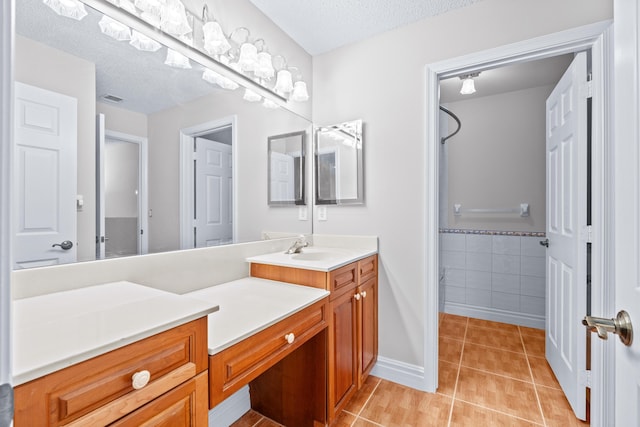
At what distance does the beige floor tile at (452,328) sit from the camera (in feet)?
8.87

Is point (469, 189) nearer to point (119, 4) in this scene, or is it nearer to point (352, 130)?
point (352, 130)

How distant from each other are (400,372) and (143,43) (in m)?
2.31

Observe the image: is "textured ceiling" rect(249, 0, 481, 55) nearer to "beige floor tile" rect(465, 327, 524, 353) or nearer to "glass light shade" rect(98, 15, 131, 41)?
"glass light shade" rect(98, 15, 131, 41)

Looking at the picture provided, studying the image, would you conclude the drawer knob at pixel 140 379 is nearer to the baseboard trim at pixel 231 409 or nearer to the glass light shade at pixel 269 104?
the baseboard trim at pixel 231 409

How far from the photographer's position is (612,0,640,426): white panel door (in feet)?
1.91

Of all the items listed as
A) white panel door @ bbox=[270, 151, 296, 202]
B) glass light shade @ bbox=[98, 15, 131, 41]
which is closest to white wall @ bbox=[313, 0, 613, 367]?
white panel door @ bbox=[270, 151, 296, 202]

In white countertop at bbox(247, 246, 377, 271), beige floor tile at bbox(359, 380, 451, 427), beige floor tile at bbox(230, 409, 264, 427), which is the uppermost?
white countertop at bbox(247, 246, 377, 271)

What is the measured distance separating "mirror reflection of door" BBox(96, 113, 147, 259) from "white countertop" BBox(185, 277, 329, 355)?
0.35 metres

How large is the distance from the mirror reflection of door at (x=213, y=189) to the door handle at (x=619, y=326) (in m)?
1.46

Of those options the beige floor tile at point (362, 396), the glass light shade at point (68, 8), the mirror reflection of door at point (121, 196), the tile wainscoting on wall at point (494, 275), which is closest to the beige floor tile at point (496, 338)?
the tile wainscoting on wall at point (494, 275)

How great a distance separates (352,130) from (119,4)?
1.43 m

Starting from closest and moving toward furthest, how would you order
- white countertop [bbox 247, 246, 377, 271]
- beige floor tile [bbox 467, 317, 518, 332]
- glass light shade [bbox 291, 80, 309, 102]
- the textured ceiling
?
white countertop [bbox 247, 246, 377, 271] < the textured ceiling < glass light shade [bbox 291, 80, 309, 102] < beige floor tile [bbox 467, 317, 518, 332]

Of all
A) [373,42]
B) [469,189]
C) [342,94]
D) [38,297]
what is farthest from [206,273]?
[469,189]

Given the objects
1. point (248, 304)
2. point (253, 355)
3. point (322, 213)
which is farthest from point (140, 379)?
point (322, 213)
